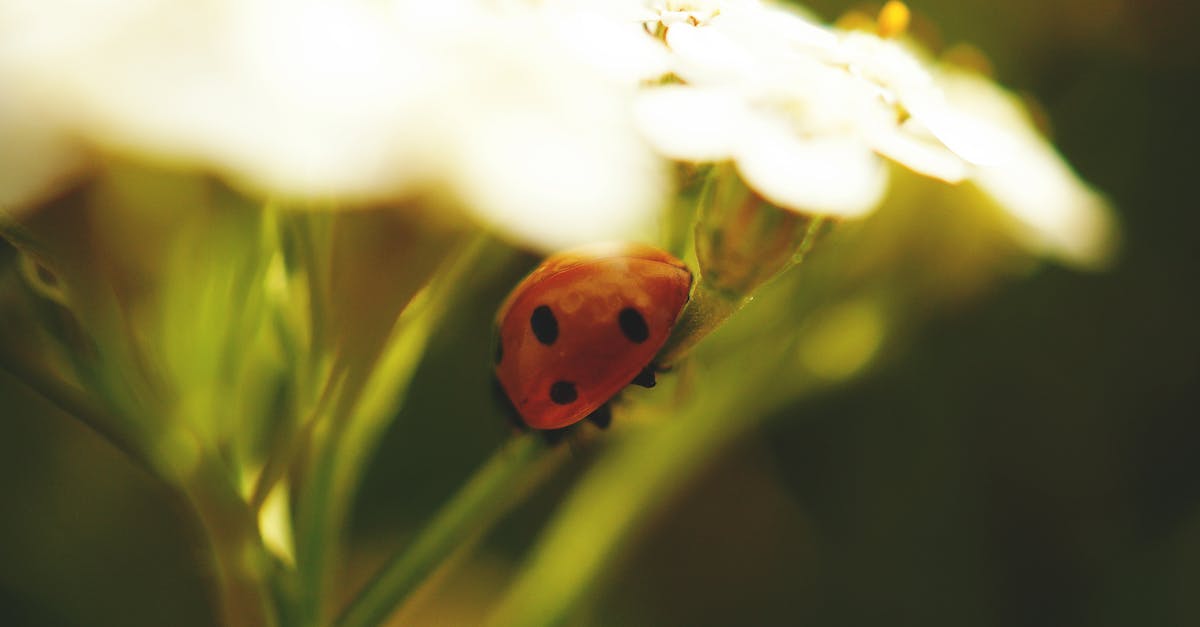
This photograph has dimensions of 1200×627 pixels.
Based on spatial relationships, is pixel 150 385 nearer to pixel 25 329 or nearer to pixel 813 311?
pixel 25 329

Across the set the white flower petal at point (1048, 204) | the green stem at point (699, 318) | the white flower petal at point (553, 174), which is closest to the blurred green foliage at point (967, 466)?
the white flower petal at point (1048, 204)

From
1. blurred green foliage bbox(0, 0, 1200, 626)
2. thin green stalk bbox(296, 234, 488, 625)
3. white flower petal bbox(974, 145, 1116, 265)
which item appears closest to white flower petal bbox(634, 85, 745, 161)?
thin green stalk bbox(296, 234, 488, 625)

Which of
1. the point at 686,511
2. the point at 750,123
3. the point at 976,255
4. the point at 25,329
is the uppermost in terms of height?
the point at 750,123

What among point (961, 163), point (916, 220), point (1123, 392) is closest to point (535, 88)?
point (961, 163)

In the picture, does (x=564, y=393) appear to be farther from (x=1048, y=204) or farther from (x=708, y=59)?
(x=1048, y=204)

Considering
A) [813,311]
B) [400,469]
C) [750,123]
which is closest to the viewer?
[750,123]
